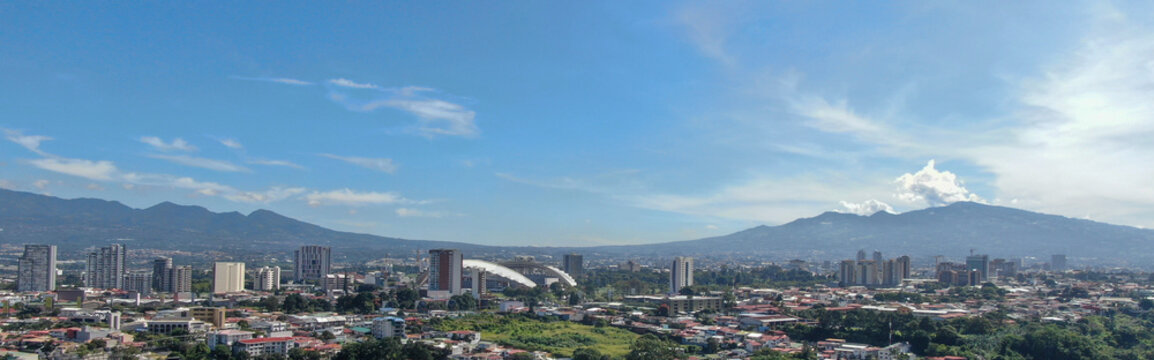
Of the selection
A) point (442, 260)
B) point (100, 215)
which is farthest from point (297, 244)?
point (442, 260)

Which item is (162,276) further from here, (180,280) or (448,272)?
(448,272)

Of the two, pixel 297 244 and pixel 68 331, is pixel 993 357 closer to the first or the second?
pixel 68 331

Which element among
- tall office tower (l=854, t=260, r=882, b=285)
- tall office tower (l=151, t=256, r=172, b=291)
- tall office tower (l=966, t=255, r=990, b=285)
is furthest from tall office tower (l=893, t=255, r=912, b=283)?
tall office tower (l=151, t=256, r=172, b=291)

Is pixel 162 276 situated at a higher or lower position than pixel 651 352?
higher

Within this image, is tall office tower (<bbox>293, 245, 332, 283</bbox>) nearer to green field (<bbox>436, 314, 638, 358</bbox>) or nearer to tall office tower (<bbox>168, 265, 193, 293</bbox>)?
tall office tower (<bbox>168, 265, 193, 293</bbox>)

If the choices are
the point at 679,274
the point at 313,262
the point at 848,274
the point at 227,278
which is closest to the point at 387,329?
the point at 227,278

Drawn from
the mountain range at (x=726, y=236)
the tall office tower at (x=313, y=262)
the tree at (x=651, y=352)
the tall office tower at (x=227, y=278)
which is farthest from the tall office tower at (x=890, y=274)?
the mountain range at (x=726, y=236)
